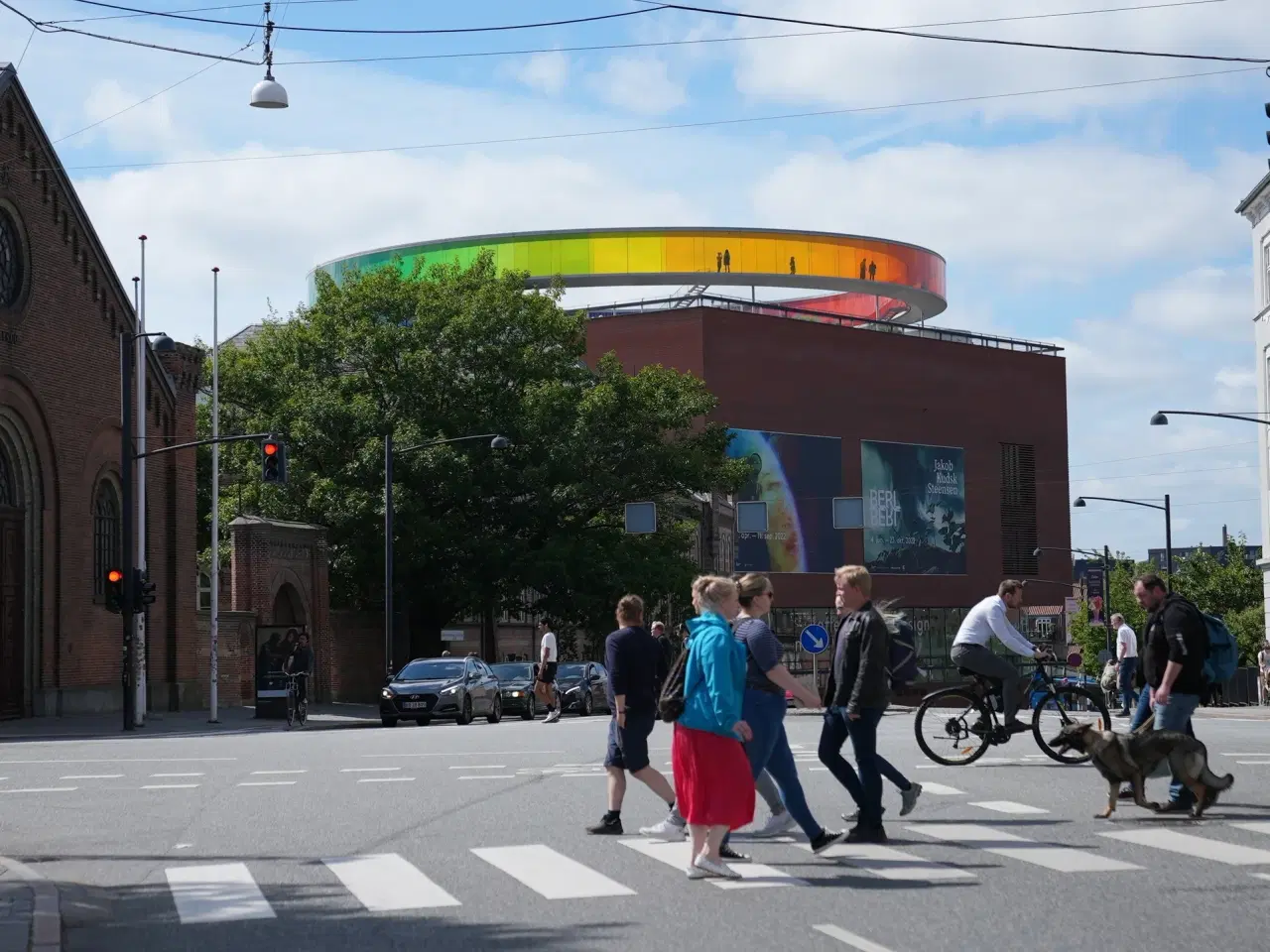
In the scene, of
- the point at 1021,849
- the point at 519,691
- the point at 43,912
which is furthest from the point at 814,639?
the point at 43,912

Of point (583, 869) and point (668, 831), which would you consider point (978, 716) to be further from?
point (583, 869)

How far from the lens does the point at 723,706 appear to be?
10.3m

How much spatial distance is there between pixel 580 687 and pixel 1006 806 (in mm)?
29794

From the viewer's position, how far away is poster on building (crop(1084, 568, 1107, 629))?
68.0 m

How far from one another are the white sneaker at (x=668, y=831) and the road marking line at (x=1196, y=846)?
265 centimetres

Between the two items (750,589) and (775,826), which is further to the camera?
(775,826)

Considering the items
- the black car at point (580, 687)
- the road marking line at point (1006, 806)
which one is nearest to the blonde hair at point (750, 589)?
the road marking line at point (1006, 806)

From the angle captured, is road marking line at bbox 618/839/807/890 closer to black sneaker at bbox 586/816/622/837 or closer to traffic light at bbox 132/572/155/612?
black sneaker at bbox 586/816/622/837

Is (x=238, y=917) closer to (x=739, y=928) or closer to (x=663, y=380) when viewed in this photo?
(x=739, y=928)

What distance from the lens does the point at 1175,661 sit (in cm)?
1348

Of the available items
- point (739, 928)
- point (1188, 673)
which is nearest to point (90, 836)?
point (739, 928)

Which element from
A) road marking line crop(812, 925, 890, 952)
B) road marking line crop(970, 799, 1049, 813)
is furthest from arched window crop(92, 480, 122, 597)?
road marking line crop(812, 925, 890, 952)

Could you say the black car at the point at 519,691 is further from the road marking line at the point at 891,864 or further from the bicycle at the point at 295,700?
the road marking line at the point at 891,864

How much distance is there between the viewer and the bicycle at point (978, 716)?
59.0 feet
